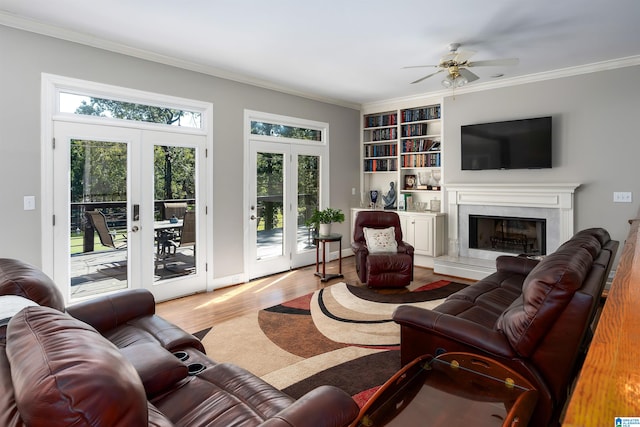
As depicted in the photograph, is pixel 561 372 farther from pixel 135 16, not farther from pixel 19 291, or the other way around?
pixel 135 16

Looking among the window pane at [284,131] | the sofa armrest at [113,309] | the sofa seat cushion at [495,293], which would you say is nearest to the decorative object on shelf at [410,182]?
the window pane at [284,131]

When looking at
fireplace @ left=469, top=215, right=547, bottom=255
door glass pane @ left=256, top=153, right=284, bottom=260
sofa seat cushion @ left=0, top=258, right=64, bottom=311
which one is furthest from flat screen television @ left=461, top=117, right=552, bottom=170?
sofa seat cushion @ left=0, top=258, right=64, bottom=311

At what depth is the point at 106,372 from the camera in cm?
92

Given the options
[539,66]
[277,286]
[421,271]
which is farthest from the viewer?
[421,271]

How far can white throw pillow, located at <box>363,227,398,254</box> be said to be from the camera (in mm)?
5078

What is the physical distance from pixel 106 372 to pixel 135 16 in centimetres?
331

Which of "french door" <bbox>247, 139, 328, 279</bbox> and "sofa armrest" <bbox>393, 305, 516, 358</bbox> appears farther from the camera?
"french door" <bbox>247, 139, 328, 279</bbox>

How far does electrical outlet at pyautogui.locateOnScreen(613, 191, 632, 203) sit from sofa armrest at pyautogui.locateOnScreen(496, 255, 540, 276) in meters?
1.82

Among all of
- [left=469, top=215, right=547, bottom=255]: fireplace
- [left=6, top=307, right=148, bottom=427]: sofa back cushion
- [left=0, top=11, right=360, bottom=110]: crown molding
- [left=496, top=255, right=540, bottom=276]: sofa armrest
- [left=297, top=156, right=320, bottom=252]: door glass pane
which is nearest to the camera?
[left=6, top=307, right=148, bottom=427]: sofa back cushion

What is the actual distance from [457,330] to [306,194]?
431 centimetres

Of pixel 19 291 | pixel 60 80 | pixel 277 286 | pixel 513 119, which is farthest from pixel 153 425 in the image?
pixel 513 119

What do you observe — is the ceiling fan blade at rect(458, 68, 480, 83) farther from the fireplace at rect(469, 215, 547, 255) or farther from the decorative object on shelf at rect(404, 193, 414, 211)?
the decorative object on shelf at rect(404, 193, 414, 211)

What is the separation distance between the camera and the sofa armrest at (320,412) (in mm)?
1260

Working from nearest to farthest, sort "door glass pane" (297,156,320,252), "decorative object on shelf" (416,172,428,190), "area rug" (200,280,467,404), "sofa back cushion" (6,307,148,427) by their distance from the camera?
"sofa back cushion" (6,307,148,427), "area rug" (200,280,467,404), "door glass pane" (297,156,320,252), "decorative object on shelf" (416,172,428,190)
